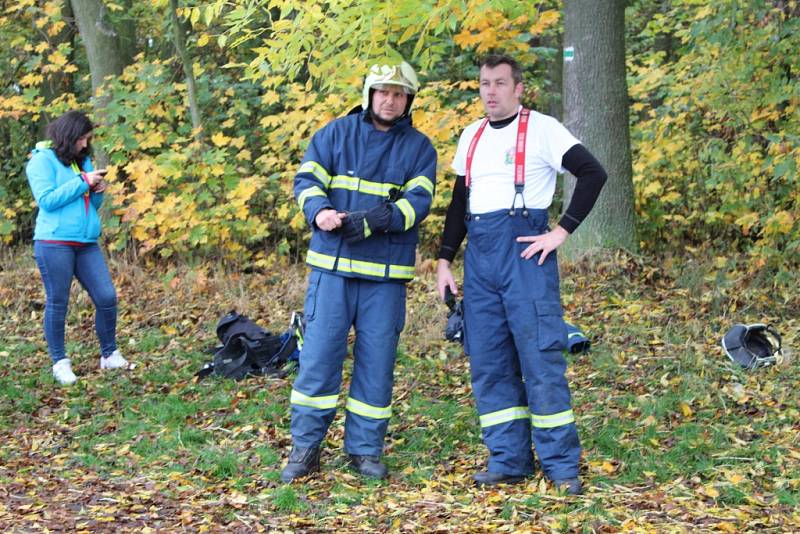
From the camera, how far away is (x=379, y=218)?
181 inches

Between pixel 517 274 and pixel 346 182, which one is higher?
pixel 346 182

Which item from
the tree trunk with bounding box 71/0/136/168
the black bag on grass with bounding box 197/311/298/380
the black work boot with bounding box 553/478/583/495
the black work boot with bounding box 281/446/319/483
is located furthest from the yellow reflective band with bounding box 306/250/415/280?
the tree trunk with bounding box 71/0/136/168

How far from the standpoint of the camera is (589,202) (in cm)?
450

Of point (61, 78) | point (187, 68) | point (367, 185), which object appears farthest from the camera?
point (61, 78)

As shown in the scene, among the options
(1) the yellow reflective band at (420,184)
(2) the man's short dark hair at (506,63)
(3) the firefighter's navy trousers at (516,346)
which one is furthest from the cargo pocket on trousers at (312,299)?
(2) the man's short dark hair at (506,63)

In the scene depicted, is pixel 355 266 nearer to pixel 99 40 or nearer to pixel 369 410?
pixel 369 410

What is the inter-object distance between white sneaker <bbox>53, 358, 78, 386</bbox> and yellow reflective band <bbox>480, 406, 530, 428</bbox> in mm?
3624

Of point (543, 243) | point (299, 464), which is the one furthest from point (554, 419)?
point (299, 464)

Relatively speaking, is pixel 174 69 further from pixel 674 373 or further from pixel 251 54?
pixel 674 373

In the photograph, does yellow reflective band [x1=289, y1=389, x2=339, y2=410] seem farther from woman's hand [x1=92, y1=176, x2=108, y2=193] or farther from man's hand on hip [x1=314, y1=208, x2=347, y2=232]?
woman's hand [x1=92, y1=176, x2=108, y2=193]

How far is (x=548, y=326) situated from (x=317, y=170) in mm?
1434

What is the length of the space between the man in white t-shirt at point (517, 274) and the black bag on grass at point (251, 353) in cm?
255

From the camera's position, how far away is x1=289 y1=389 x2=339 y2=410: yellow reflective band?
4812mm

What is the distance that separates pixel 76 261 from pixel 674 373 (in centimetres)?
446
